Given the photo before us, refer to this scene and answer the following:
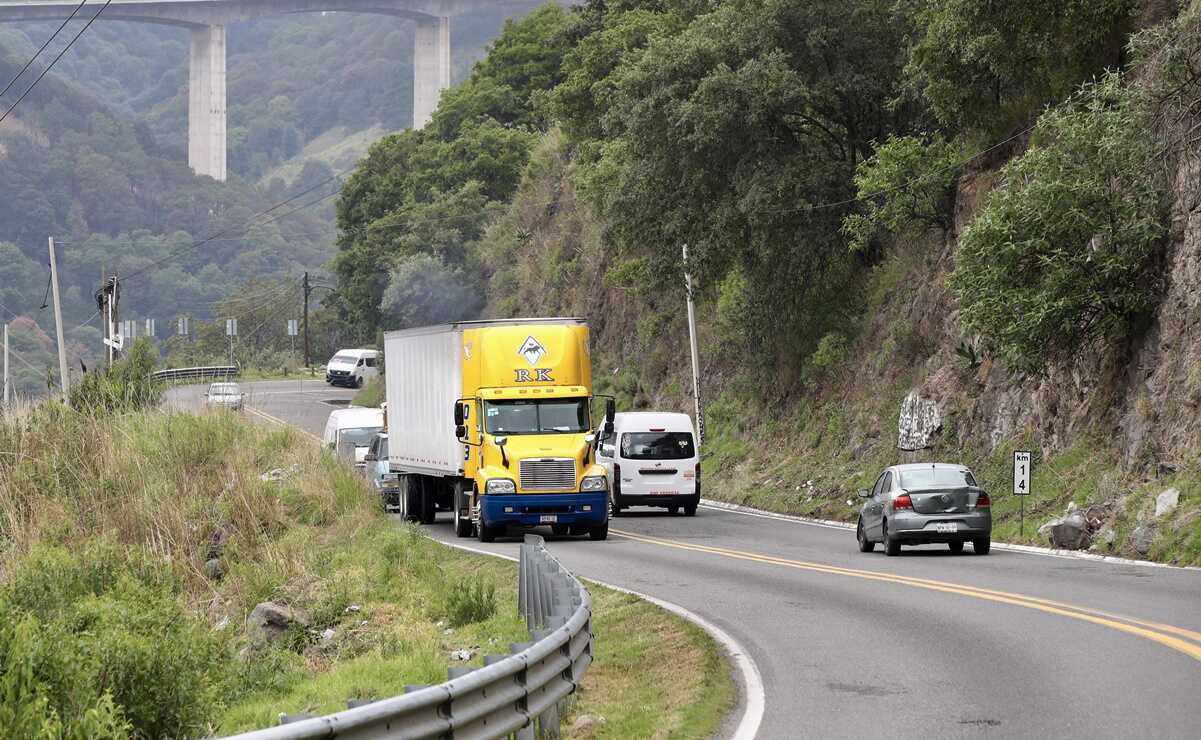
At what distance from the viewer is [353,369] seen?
294 ft

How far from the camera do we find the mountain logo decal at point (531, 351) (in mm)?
29266

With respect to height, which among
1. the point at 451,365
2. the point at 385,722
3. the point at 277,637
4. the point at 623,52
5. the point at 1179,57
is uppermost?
the point at 623,52

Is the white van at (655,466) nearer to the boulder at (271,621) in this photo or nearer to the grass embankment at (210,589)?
the grass embankment at (210,589)

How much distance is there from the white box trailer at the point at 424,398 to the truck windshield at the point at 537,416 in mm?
1064

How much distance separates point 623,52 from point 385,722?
51.5 metres

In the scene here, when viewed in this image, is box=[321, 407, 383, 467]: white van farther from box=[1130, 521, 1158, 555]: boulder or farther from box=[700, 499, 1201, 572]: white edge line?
box=[1130, 521, 1158, 555]: boulder

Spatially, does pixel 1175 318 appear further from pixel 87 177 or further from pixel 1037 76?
pixel 87 177

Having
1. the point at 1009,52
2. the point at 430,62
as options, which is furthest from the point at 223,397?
the point at 430,62

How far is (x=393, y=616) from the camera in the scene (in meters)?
19.5

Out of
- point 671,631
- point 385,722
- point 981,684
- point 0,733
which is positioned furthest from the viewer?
point 671,631

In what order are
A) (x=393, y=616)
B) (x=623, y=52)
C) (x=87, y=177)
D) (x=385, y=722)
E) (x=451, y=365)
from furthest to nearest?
(x=87, y=177) → (x=623, y=52) → (x=451, y=365) → (x=393, y=616) → (x=385, y=722)

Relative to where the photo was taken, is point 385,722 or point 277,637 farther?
point 277,637

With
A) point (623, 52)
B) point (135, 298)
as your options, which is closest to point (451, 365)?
point (623, 52)

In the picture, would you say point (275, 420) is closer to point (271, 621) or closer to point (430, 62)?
point (271, 621)
